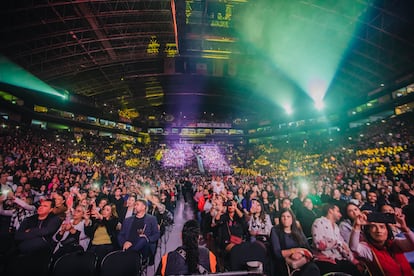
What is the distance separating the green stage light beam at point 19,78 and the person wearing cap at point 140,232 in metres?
19.2

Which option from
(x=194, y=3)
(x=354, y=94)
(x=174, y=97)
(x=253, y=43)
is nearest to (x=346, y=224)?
(x=194, y=3)

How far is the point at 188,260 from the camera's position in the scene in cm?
243

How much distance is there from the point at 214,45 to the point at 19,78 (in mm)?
18287

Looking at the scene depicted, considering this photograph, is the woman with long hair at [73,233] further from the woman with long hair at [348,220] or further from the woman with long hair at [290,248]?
the woman with long hair at [348,220]

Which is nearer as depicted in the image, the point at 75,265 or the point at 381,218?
the point at 75,265

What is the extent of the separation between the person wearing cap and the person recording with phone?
369 centimetres

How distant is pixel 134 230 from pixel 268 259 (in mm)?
2529

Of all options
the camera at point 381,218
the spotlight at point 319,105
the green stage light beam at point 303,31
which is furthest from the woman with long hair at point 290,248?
the spotlight at point 319,105

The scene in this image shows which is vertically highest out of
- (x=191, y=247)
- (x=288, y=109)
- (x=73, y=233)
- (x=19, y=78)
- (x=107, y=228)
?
(x=288, y=109)

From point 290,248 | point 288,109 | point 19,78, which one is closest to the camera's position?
point 290,248

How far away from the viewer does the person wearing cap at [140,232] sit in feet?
11.8

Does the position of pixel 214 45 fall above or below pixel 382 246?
above

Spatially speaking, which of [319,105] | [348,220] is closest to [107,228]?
[348,220]

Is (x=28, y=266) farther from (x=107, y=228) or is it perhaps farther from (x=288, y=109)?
(x=288, y=109)
